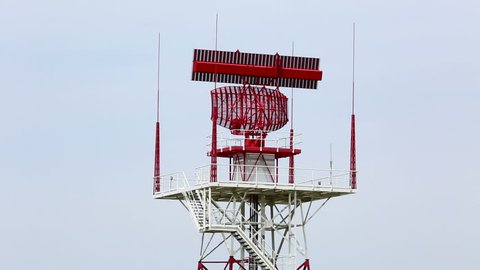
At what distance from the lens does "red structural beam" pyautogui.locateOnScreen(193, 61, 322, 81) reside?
590 ft

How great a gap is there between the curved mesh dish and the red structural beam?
45.7 inches

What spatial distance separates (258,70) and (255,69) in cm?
26

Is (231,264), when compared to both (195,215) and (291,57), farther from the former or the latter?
(291,57)

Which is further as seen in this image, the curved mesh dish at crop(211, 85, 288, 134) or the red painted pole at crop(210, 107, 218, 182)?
the curved mesh dish at crop(211, 85, 288, 134)

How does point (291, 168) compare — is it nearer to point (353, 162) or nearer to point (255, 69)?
point (353, 162)

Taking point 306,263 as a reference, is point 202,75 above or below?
above

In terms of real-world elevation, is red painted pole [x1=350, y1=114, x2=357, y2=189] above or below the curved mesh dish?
below

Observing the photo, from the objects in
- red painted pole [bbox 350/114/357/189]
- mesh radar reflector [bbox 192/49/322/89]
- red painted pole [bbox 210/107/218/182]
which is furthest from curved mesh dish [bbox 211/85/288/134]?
red painted pole [bbox 350/114/357/189]

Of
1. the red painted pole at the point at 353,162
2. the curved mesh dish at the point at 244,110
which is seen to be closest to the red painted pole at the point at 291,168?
the curved mesh dish at the point at 244,110

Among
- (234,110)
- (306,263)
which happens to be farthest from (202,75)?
(306,263)

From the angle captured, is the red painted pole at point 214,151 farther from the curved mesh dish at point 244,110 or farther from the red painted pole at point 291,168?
the red painted pole at point 291,168

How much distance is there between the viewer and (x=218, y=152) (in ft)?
587

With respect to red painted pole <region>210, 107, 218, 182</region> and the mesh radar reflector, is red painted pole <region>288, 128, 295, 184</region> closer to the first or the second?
the mesh radar reflector

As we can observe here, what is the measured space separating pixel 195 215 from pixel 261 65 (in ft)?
40.3
